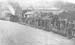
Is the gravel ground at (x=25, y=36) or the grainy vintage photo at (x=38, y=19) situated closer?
the gravel ground at (x=25, y=36)

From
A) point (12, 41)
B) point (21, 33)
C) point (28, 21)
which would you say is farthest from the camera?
point (28, 21)

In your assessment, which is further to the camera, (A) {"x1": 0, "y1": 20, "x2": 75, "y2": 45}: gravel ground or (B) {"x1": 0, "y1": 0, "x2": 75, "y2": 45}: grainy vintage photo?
(B) {"x1": 0, "y1": 0, "x2": 75, "y2": 45}: grainy vintage photo

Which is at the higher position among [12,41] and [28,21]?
[28,21]

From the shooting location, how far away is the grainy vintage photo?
4.42 feet

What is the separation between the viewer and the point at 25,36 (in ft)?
4.18

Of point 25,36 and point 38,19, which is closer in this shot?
point 25,36

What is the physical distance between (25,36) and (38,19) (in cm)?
42

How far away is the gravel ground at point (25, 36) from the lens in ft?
3.75

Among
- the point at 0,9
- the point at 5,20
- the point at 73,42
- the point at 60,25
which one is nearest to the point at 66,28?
the point at 60,25

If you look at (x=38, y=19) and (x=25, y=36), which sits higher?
(x=38, y=19)

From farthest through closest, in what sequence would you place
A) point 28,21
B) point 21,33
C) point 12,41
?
point 28,21, point 21,33, point 12,41

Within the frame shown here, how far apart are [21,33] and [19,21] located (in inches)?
11.7

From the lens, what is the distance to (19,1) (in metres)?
1.51

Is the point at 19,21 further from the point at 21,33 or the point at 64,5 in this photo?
the point at 64,5
